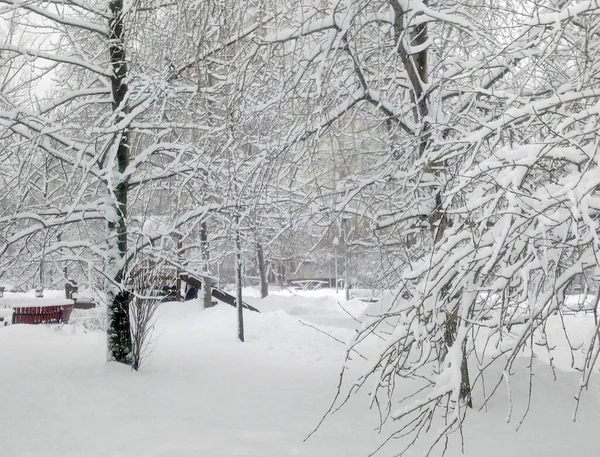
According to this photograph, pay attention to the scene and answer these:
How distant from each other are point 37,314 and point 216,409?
32.2 feet

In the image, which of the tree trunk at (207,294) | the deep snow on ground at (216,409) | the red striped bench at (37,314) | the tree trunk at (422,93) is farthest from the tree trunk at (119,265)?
the tree trunk at (207,294)

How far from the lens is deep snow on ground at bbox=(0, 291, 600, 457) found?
572cm

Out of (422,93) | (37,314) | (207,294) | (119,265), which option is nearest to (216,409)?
(119,265)

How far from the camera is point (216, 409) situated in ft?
23.6

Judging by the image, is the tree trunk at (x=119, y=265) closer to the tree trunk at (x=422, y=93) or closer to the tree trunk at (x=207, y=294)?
the tree trunk at (x=422, y=93)

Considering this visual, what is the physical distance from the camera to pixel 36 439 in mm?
5941

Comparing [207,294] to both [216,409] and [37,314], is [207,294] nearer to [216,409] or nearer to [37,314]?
[37,314]

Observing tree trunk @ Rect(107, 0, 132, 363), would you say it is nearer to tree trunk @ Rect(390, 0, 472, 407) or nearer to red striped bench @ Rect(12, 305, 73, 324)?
tree trunk @ Rect(390, 0, 472, 407)

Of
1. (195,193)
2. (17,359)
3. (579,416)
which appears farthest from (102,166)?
(579,416)

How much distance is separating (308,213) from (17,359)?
5.77 m

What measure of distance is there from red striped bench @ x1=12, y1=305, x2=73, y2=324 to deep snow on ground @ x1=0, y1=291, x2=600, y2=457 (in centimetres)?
315

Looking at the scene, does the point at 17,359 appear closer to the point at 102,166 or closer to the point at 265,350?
the point at 102,166

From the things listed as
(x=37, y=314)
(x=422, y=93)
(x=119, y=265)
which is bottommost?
(x=37, y=314)

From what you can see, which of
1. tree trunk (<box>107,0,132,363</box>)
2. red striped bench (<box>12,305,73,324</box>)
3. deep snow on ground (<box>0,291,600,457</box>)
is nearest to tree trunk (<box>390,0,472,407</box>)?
deep snow on ground (<box>0,291,600,457</box>)
